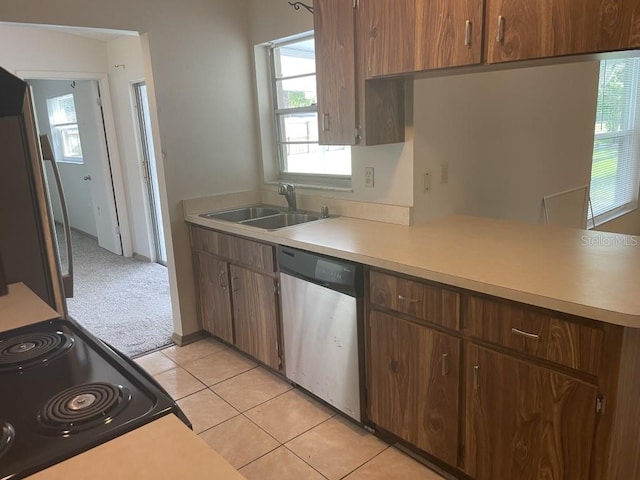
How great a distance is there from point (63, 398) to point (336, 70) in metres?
2.03

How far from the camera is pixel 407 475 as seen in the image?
2.12m

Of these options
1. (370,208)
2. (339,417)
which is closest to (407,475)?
(339,417)

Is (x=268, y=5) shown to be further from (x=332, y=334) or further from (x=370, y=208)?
(x=332, y=334)

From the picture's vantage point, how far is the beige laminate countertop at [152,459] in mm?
777

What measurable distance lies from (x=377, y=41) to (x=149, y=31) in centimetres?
155

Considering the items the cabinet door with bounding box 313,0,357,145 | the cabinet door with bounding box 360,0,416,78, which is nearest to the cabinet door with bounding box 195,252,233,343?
the cabinet door with bounding box 313,0,357,145

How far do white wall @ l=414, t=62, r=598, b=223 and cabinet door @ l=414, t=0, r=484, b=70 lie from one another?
0.51 metres

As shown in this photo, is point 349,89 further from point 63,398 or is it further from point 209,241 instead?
point 63,398

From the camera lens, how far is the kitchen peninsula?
4.94 feet

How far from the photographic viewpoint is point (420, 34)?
206 centimetres

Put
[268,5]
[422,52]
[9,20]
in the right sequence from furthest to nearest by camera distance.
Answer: [268,5] < [9,20] < [422,52]

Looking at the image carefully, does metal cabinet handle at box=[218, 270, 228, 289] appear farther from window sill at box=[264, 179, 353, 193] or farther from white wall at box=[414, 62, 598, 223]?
white wall at box=[414, 62, 598, 223]

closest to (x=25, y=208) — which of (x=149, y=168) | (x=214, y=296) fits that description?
(x=214, y=296)

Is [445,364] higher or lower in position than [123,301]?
higher
